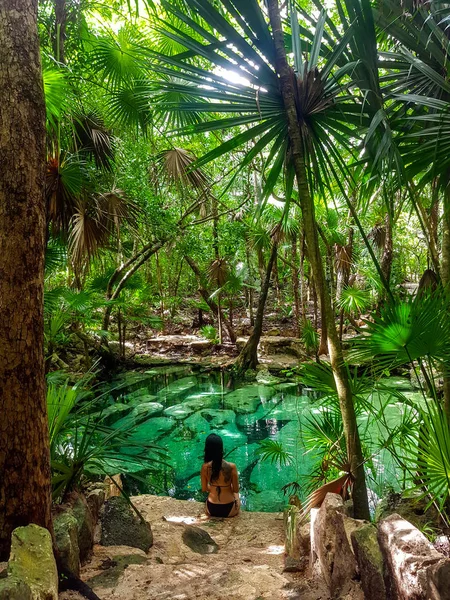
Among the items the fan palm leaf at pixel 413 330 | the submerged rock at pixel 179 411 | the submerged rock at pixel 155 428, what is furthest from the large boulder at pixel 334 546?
the submerged rock at pixel 179 411

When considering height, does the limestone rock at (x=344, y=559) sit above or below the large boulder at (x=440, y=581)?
below

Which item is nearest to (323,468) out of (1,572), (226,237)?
(1,572)

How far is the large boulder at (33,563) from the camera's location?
1447 mm

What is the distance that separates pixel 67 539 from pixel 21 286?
1.26m

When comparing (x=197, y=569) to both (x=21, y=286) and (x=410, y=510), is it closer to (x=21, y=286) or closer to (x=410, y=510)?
(x=410, y=510)

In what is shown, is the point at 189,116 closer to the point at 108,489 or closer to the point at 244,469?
the point at 108,489

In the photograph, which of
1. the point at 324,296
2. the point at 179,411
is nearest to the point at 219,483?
the point at 324,296

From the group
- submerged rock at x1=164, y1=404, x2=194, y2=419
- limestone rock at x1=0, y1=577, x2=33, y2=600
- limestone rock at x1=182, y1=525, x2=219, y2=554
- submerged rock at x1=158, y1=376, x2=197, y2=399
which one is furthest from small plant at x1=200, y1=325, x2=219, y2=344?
limestone rock at x1=0, y1=577, x2=33, y2=600

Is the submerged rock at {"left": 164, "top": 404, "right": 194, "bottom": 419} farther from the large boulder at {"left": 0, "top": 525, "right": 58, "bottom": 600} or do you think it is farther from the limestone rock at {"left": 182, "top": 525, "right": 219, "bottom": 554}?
the large boulder at {"left": 0, "top": 525, "right": 58, "bottom": 600}

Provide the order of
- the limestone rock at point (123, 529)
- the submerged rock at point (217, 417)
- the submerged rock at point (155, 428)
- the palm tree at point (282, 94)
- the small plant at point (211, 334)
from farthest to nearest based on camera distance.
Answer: the small plant at point (211, 334), the submerged rock at point (217, 417), the submerged rock at point (155, 428), the limestone rock at point (123, 529), the palm tree at point (282, 94)

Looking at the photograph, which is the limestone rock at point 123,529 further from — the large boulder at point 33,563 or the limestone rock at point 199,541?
the large boulder at point 33,563

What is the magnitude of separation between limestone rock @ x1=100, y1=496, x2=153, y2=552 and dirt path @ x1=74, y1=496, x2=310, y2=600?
78 mm

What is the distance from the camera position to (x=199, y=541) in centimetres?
312

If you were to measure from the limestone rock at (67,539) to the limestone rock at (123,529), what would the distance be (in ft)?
2.07
